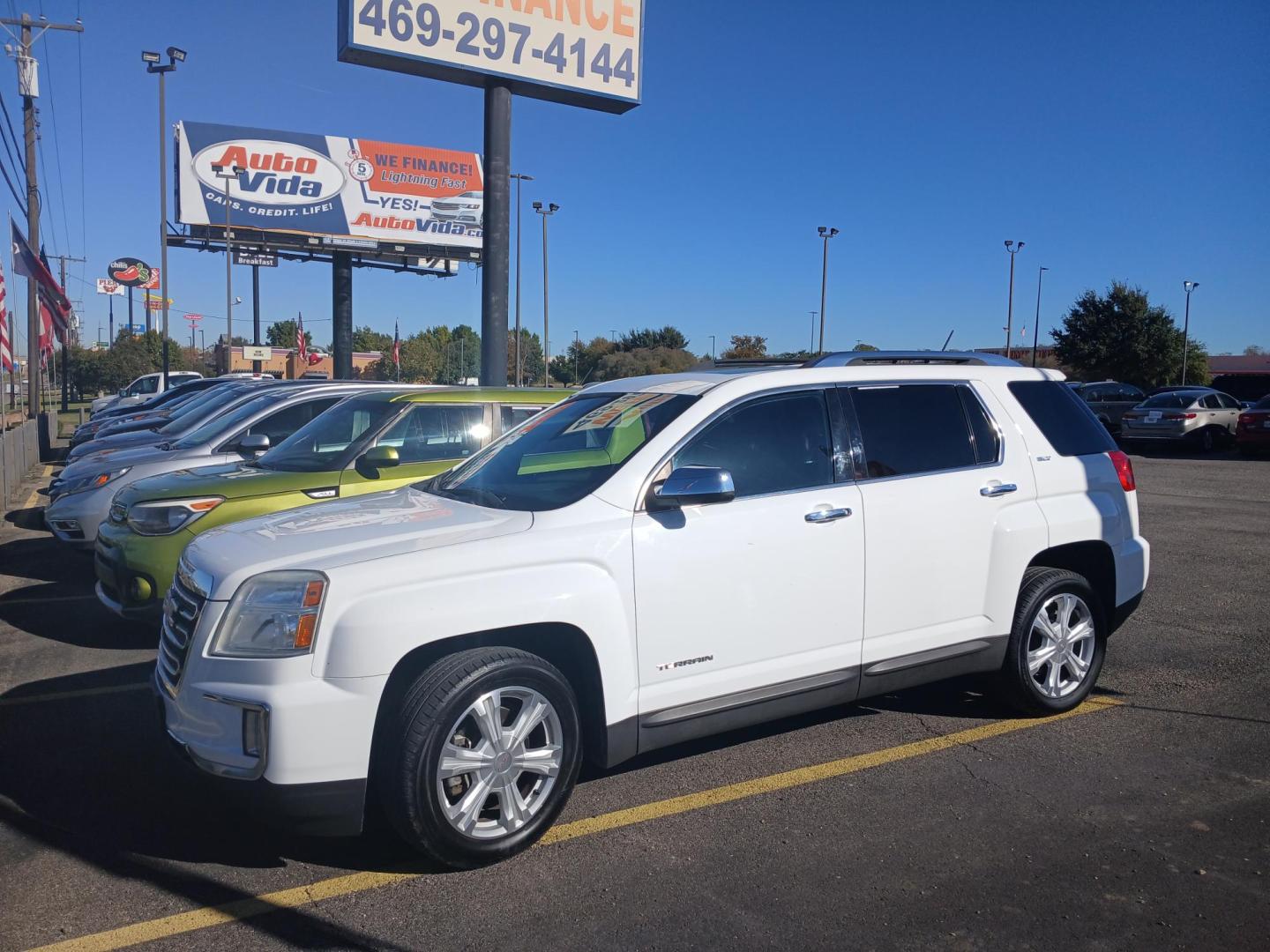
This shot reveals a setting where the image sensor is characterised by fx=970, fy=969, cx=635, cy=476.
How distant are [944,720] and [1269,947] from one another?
2172 mm

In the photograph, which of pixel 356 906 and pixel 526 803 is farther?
pixel 526 803

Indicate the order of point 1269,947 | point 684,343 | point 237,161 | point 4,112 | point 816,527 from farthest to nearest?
1. point 684,343
2. point 237,161
3. point 4,112
4. point 816,527
5. point 1269,947

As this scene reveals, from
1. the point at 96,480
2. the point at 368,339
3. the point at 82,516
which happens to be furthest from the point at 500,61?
the point at 368,339

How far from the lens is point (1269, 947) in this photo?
3.15 m

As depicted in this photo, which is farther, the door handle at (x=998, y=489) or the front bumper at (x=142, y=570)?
the front bumper at (x=142, y=570)

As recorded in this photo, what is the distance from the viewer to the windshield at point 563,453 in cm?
424

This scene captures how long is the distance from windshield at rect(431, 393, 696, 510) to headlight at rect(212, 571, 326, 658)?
98 centimetres

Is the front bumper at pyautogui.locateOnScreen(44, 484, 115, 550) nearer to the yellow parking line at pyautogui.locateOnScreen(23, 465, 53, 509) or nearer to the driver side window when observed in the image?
the yellow parking line at pyautogui.locateOnScreen(23, 465, 53, 509)

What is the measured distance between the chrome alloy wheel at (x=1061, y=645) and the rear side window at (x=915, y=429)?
2.99 ft

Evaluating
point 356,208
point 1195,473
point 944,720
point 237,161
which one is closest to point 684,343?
point 356,208

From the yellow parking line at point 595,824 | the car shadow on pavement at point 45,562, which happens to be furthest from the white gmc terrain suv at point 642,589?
the car shadow on pavement at point 45,562

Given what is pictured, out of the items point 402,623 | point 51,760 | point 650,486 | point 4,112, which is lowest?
point 51,760

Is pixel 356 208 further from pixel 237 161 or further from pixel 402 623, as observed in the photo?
pixel 402 623

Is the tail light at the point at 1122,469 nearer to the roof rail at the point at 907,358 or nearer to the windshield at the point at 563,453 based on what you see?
the roof rail at the point at 907,358
